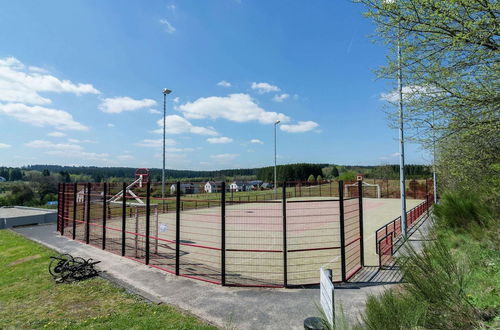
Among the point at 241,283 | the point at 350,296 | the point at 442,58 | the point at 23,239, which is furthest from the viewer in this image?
the point at 23,239

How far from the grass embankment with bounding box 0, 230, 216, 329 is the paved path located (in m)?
0.37

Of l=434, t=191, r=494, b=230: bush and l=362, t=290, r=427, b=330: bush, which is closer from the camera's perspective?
l=362, t=290, r=427, b=330: bush

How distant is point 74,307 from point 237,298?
3656 millimetres

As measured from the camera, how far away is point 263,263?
9188 millimetres

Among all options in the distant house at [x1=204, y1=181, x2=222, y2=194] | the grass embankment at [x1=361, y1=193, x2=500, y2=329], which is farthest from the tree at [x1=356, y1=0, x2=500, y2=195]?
the distant house at [x1=204, y1=181, x2=222, y2=194]

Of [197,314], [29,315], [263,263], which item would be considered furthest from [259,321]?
[29,315]

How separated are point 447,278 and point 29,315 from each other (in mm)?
7547

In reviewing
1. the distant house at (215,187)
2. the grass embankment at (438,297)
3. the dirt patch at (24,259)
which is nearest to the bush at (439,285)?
the grass embankment at (438,297)

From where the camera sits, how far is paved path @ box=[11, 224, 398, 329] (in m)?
4.95

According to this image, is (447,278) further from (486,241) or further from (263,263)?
(263,263)

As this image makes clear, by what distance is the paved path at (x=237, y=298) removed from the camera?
16.3 feet

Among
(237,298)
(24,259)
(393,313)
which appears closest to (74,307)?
(237,298)

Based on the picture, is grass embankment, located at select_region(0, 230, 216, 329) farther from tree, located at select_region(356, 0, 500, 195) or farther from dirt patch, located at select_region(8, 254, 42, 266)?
tree, located at select_region(356, 0, 500, 195)

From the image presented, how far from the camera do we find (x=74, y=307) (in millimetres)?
5750
